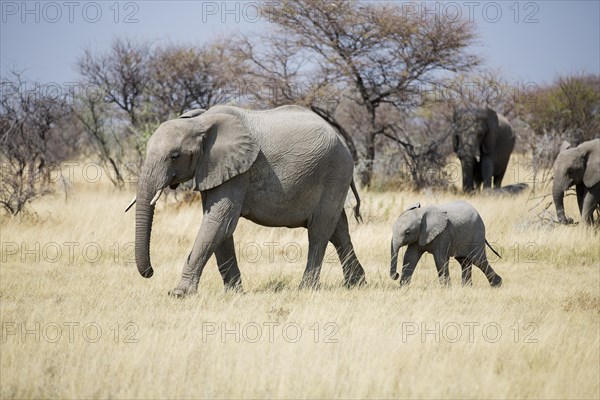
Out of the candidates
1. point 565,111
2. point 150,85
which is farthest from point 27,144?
point 565,111

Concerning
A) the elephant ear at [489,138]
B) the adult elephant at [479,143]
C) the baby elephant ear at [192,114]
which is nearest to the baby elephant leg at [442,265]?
the baby elephant ear at [192,114]

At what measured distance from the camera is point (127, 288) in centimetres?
833

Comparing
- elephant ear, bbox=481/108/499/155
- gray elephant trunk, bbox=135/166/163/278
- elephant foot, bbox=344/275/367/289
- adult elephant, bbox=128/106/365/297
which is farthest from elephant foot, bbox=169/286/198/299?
elephant ear, bbox=481/108/499/155

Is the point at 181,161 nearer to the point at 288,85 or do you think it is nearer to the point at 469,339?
the point at 469,339

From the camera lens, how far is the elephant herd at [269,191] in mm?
7371

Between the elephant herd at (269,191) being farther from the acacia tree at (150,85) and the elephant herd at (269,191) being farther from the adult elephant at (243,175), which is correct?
the acacia tree at (150,85)

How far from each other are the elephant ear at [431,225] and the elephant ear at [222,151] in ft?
7.41

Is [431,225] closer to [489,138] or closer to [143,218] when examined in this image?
[143,218]

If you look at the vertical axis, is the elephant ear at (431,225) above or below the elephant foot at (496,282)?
above

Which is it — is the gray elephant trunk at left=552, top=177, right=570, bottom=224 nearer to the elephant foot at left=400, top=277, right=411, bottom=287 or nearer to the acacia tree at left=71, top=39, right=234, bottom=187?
the elephant foot at left=400, top=277, right=411, bottom=287

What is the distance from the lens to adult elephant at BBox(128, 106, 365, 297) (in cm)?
734

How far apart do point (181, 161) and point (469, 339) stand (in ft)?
10.8

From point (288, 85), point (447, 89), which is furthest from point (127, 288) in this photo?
point (447, 89)

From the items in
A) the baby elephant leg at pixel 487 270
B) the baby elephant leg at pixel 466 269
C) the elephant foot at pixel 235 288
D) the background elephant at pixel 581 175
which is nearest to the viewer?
the elephant foot at pixel 235 288
